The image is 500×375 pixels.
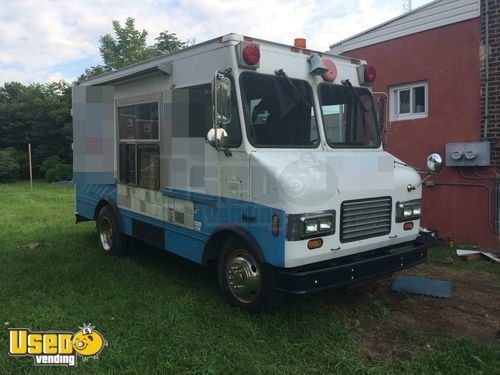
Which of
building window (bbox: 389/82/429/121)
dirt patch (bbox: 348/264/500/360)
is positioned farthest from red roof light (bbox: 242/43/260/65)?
building window (bbox: 389/82/429/121)

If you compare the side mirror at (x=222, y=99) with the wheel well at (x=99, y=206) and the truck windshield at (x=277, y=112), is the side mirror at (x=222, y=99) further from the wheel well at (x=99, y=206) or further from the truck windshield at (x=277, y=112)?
the wheel well at (x=99, y=206)

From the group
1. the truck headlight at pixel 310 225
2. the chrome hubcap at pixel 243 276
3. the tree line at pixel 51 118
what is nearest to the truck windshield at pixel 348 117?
the truck headlight at pixel 310 225

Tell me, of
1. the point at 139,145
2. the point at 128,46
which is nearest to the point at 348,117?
the point at 139,145

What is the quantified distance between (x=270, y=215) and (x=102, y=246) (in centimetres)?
406

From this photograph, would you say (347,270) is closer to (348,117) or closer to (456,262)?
(348,117)

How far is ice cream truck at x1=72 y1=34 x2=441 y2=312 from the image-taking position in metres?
3.99

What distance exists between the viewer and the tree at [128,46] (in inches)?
1011

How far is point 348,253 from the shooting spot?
14.0ft

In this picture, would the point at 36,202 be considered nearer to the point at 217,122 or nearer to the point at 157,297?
the point at 157,297

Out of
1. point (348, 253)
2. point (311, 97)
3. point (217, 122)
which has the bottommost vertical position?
point (348, 253)

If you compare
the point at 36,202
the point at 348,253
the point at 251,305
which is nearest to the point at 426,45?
the point at 348,253

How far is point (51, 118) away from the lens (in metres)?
26.8

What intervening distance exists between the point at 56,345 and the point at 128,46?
81.9 feet

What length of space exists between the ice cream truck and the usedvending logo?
1.33 m
